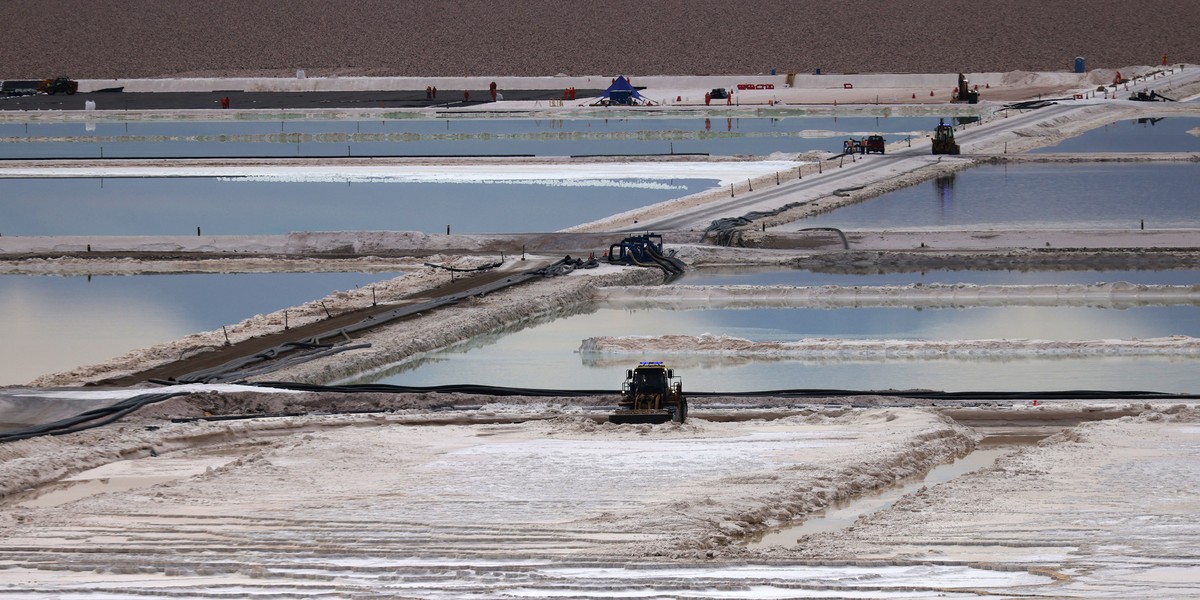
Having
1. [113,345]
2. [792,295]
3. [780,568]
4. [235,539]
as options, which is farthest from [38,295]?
[780,568]

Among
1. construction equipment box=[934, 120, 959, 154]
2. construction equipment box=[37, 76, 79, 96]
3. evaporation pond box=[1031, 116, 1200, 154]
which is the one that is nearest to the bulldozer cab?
construction equipment box=[934, 120, 959, 154]

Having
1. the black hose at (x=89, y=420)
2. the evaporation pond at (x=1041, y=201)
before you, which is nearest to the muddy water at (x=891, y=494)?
the black hose at (x=89, y=420)

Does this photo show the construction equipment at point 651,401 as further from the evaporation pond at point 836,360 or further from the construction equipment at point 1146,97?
the construction equipment at point 1146,97

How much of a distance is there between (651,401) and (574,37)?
110 metres

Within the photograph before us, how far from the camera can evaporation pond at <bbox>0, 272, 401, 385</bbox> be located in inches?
1030

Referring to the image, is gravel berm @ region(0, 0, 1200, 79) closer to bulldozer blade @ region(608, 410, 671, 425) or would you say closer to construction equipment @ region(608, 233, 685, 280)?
construction equipment @ region(608, 233, 685, 280)

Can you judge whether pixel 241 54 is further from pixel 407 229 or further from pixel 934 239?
pixel 934 239

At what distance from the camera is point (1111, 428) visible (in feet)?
62.1

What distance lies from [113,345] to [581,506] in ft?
43.8

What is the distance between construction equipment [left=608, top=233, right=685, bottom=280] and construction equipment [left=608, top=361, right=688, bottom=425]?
1310 centimetres

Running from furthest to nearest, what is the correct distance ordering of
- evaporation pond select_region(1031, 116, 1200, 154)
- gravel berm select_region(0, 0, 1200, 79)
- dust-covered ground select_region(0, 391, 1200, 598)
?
gravel berm select_region(0, 0, 1200, 79) < evaporation pond select_region(1031, 116, 1200, 154) < dust-covered ground select_region(0, 391, 1200, 598)

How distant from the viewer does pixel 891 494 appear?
55.2 feet

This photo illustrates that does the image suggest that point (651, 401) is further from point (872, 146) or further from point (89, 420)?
point (872, 146)

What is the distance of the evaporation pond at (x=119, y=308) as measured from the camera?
26.2m
